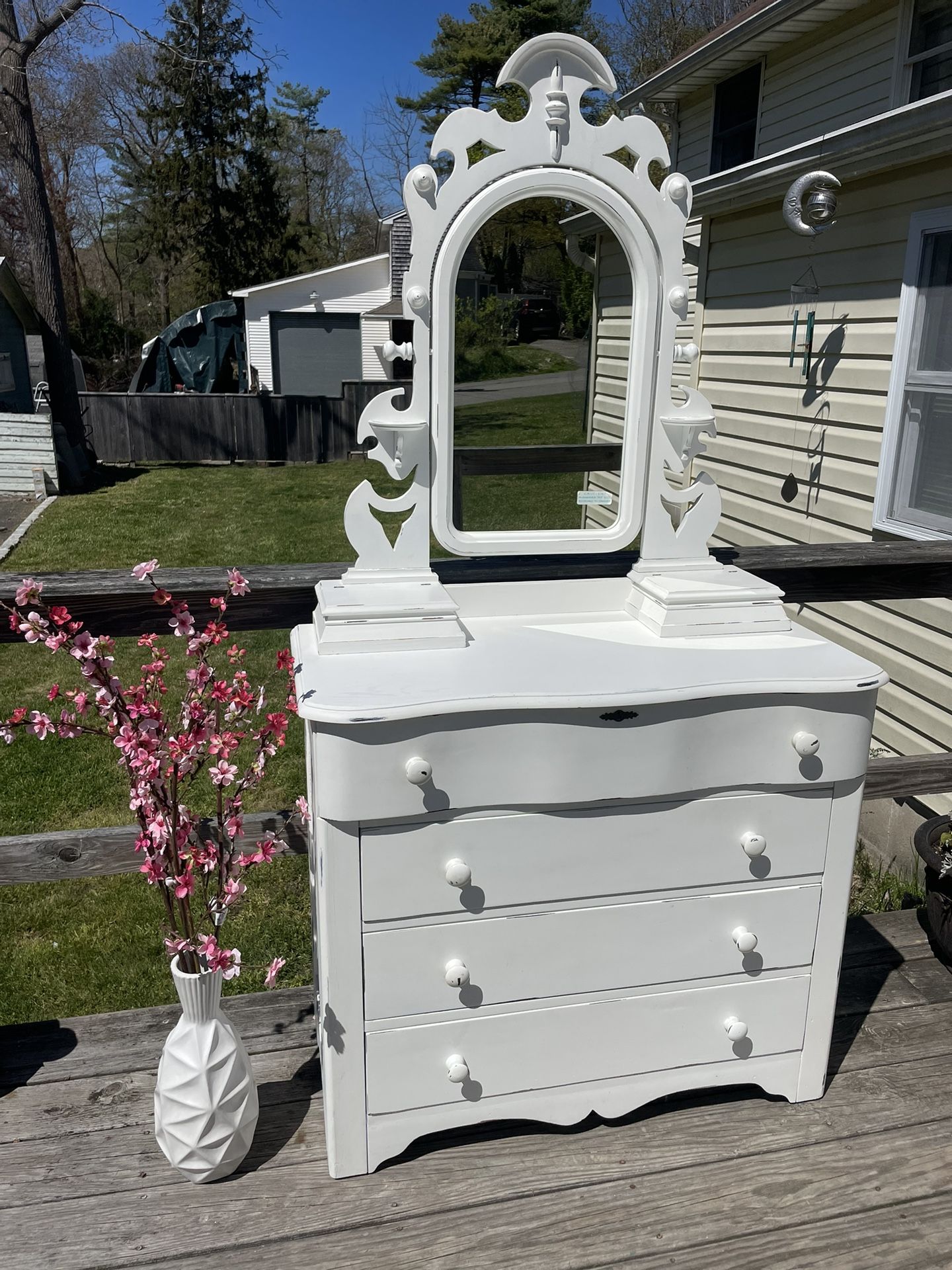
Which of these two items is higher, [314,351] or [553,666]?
[314,351]

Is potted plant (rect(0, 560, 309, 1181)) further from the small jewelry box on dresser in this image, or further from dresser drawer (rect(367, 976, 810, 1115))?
dresser drawer (rect(367, 976, 810, 1115))

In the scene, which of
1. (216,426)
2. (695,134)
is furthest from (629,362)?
(216,426)

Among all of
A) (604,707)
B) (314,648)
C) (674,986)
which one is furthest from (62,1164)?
(604,707)

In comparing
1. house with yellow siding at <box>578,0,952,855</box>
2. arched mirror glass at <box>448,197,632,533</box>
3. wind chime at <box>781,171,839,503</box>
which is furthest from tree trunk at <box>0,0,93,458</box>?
arched mirror glass at <box>448,197,632,533</box>

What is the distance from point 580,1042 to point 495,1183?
0.32m

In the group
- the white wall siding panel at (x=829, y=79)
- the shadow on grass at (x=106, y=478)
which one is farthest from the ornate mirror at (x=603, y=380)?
the shadow on grass at (x=106, y=478)

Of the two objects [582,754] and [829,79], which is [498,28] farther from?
[582,754]

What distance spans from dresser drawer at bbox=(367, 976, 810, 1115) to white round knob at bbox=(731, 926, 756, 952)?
0.12 metres

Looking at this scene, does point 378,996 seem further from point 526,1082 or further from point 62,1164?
point 62,1164

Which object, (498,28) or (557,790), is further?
(498,28)

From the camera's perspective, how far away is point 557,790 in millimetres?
1889

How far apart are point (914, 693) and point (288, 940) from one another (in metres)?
3.09

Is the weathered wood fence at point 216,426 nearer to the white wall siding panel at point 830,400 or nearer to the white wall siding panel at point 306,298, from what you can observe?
the white wall siding panel at point 306,298

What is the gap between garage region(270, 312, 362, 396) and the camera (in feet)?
66.1
